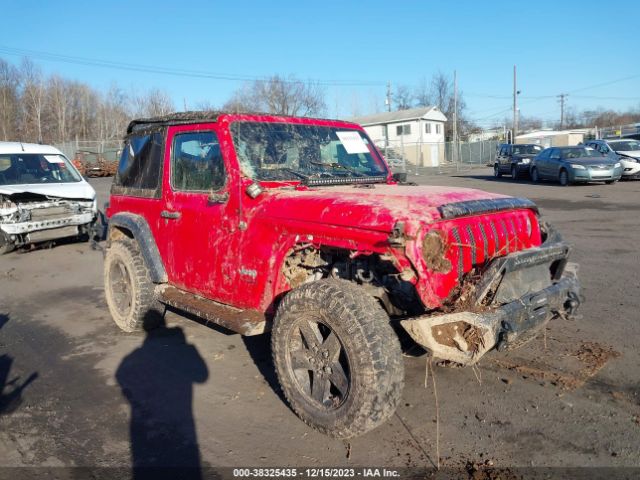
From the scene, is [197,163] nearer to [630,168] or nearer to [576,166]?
[576,166]

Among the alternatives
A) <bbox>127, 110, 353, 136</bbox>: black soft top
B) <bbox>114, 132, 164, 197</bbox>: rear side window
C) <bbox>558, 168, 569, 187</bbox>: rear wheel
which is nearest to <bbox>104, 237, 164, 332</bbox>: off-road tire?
<bbox>114, 132, 164, 197</bbox>: rear side window

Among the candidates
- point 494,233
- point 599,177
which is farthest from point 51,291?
point 599,177

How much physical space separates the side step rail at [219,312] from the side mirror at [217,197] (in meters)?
0.83

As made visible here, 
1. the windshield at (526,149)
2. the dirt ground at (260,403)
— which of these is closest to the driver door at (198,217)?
the dirt ground at (260,403)

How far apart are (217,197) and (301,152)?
837 mm

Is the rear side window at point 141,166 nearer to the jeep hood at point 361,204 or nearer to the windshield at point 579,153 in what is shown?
the jeep hood at point 361,204

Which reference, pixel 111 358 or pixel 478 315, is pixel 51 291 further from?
pixel 478 315

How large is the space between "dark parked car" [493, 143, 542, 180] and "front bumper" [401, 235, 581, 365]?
70.2 feet

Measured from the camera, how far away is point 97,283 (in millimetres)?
7746

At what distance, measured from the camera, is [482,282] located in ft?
10.2

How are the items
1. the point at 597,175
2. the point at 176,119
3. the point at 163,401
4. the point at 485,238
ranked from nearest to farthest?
the point at 485,238 < the point at 163,401 < the point at 176,119 < the point at 597,175

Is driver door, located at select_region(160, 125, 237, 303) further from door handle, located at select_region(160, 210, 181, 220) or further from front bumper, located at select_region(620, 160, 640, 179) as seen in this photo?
front bumper, located at select_region(620, 160, 640, 179)

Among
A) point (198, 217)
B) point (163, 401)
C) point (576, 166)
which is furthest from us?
point (576, 166)

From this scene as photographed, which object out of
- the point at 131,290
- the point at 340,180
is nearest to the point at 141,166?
the point at 131,290
